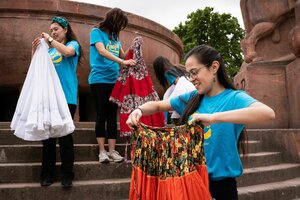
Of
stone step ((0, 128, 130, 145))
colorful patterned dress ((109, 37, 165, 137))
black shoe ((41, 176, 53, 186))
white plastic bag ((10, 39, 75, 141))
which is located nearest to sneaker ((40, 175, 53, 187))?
black shoe ((41, 176, 53, 186))

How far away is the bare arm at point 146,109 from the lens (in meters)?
1.82

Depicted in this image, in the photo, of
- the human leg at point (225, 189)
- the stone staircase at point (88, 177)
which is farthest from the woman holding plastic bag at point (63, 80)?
the human leg at point (225, 189)

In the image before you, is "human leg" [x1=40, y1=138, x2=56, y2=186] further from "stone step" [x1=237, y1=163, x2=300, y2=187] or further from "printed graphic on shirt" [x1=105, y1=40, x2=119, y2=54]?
"stone step" [x1=237, y1=163, x2=300, y2=187]

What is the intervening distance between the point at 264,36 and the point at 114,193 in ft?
18.2

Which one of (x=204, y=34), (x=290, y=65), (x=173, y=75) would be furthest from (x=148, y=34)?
(x=204, y=34)

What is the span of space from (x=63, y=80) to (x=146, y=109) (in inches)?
77.5

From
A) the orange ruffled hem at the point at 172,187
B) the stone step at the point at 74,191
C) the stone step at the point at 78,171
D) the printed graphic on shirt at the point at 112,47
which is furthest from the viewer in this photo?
the printed graphic on shirt at the point at 112,47

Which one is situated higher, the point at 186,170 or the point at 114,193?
the point at 186,170

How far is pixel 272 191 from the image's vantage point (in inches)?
171

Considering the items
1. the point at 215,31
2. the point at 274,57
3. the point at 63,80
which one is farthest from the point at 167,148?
the point at 215,31

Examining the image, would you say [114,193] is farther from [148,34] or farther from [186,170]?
[148,34]

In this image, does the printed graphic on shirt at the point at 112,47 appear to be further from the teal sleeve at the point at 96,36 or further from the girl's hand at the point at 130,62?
the girl's hand at the point at 130,62

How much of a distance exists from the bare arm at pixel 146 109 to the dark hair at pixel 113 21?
230 cm

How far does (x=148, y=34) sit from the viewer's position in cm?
793
